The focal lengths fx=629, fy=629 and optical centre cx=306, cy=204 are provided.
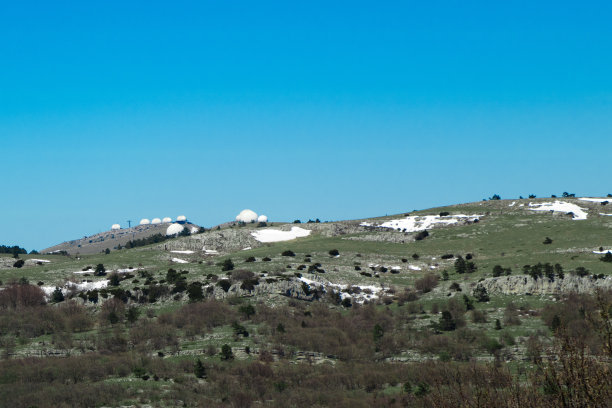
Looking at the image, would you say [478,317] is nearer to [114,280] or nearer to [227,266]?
[227,266]

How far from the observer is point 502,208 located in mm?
161250

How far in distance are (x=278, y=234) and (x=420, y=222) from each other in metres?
35.3

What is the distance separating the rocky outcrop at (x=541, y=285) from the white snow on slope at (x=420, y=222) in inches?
2421

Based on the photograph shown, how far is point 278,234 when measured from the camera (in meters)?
156

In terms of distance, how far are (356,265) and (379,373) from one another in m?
53.9

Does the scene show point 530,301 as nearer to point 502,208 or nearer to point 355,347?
point 355,347

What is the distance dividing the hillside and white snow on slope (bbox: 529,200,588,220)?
1854cm

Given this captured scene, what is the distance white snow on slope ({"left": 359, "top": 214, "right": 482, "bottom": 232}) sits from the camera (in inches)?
5950

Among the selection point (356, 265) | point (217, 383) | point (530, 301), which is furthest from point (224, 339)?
point (356, 265)

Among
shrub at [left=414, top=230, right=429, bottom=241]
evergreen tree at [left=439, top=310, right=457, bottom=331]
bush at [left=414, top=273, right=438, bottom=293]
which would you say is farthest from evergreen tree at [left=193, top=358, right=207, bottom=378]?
shrub at [left=414, top=230, right=429, bottom=241]

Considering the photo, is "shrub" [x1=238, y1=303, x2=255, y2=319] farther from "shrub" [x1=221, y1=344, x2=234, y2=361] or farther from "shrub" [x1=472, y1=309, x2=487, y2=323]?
"shrub" [x1=472, y1=309, x2=487, y2=323]

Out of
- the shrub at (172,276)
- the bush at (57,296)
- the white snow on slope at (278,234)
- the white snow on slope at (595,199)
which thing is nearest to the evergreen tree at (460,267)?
the shrub at (172,276)

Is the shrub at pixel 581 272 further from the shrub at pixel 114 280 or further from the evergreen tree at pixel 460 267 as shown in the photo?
the shrub at pixel 114 280

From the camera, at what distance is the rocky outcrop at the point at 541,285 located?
264 feet
